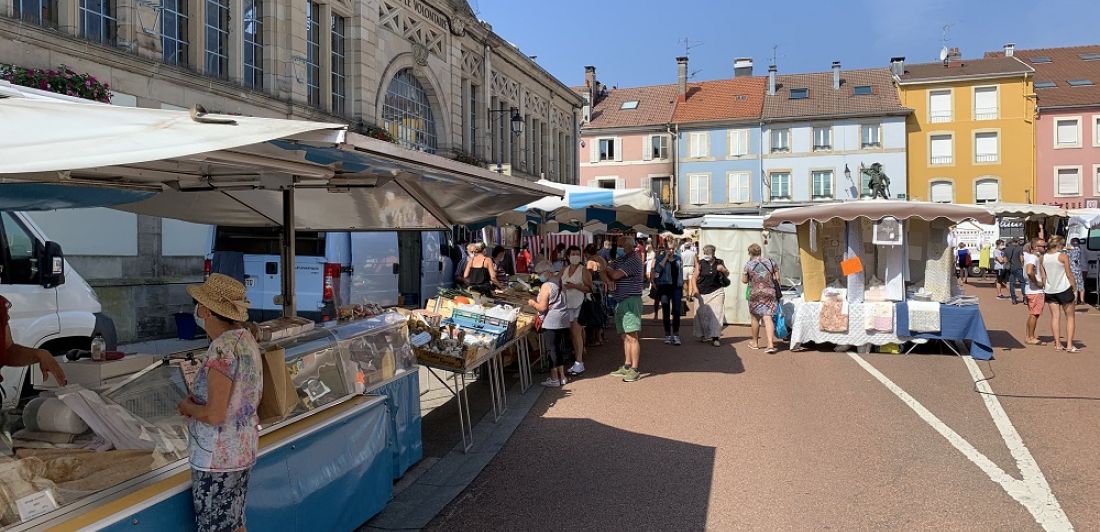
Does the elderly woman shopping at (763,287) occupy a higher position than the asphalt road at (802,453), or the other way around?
the elderly woman shopping at (763,287)

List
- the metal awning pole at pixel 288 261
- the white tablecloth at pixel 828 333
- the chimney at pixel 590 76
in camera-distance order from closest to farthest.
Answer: the metal awning pole at pixel 288 261 → the white tablecloth at pixel 828 333 → the chimney at pixel 590 76

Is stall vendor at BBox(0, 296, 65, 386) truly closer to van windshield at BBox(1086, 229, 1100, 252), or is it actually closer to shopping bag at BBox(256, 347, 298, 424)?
shopping bag at BBox(256, 347, 298, 424)

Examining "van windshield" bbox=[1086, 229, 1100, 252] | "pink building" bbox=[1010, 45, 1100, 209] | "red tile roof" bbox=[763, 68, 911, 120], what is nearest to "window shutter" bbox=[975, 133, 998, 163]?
"pink building" bbox=[1010, 45, 1100, 209]

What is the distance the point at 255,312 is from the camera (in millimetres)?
11531

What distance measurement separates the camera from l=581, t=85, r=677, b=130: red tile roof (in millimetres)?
50419

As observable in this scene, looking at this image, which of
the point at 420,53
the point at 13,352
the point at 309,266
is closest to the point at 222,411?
the point at 13,352

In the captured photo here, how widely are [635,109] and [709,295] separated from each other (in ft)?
136

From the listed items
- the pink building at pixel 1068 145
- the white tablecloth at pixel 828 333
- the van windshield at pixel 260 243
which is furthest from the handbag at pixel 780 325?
the pink building at pixel 1068 145

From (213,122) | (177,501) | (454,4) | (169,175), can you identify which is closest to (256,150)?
(213,122)

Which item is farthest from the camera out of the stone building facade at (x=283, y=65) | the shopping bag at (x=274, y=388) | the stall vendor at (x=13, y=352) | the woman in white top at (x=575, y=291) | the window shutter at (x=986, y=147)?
the window shutter at (x=986, y=147)

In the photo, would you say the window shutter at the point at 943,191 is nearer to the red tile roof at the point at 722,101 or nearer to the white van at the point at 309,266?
the red tile roof at the point at 722,101

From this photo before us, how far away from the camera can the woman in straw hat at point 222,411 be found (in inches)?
122

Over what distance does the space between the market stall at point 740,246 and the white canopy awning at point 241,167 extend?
8.89m

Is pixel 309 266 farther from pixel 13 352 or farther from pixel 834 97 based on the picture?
pixel 834 97
